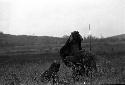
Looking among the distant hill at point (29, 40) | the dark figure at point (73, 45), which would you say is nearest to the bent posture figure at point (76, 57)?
the dark figure at point (73, 45)

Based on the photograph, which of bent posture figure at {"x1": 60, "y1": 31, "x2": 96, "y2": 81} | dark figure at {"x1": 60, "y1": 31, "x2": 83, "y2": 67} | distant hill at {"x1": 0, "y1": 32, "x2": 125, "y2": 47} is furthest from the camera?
distant hill at {"x1": 0, "y1": 32, "x2": 125, "y2": 47}

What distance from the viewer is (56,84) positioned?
14.6m

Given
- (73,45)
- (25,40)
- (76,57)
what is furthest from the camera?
(25,40)

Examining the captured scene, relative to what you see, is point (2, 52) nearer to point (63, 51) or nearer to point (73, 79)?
point (63, 51)

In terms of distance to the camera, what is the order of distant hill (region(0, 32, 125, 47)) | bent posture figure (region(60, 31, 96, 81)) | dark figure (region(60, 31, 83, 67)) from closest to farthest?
bent posture figure (region(60, 31, 96, 81)), dark figure (region(60, 31, 83, 67)), distant hill (region(0, 32, 125, 47))

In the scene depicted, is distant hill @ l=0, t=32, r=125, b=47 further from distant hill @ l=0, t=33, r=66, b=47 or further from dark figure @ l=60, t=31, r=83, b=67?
dark figure @ l=60, t=31, r=83, b=67

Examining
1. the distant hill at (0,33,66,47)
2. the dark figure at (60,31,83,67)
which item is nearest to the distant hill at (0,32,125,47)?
the distant hill at (0,33,66,47)

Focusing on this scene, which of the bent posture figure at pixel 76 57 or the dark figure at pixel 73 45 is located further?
the dark figure at pixel 73 45

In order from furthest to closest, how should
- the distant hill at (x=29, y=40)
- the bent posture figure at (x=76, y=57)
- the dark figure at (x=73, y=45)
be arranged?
1. the distant hill at (x=29, y=40)
2. the dark figure at (x=73, y=45)
3. the bent posture figure at (x=76, y=57)

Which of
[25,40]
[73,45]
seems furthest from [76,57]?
[25,40]

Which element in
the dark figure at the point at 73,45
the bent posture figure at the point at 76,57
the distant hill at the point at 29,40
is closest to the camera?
the bent posture figure at the point at 76,57

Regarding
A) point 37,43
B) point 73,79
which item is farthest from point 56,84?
point 37,43

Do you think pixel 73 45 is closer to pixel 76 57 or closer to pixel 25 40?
pixel 76 57

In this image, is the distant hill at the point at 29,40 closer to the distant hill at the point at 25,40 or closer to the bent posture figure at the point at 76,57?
the distant hill at the point at 25,40
